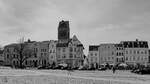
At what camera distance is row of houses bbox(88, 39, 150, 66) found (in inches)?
4483

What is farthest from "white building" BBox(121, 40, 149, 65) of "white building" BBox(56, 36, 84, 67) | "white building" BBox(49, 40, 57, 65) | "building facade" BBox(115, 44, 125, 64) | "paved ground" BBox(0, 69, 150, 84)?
"paved ground" BBox(0, 69, 150, 84)

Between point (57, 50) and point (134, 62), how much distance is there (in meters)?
32.4

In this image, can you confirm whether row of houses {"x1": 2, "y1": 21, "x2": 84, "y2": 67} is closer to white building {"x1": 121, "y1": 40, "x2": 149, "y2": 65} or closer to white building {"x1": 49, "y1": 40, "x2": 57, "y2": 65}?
white building {"x1": 49, "y1": 40, "x2": 57, "y2": 65}

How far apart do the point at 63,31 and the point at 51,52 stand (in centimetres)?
1220

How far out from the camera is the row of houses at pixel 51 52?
114375mm

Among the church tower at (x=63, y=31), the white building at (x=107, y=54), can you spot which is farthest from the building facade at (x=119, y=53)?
the church tower at (x=63, y=31)

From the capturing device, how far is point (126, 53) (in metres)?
114

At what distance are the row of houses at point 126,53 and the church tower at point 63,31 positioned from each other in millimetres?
17944

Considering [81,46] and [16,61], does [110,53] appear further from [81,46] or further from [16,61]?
[16,61]

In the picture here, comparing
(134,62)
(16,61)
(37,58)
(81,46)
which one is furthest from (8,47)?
(134,62)

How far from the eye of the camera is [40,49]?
404ft

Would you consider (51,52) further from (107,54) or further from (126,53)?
(126,53)

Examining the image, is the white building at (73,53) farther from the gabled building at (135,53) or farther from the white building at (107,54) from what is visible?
the gabled building at (135,53)

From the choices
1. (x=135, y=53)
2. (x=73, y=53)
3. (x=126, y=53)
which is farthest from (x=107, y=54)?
(x=73, y=53)
